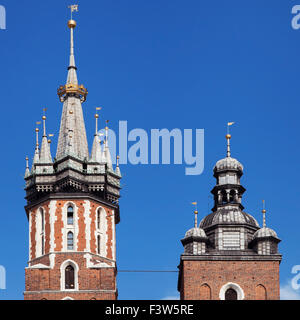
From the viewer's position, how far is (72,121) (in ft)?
357

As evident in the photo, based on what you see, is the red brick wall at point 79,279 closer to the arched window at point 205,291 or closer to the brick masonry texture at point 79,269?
the brick masonry texture at point 79,269

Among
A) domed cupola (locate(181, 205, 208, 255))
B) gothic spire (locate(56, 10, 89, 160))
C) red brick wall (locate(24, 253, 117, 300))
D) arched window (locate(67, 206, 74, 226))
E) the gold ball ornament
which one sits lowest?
red brick wall (locate(24, 253, 117, 300))

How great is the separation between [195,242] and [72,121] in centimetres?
1578

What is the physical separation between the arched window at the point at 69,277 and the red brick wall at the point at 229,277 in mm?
8860

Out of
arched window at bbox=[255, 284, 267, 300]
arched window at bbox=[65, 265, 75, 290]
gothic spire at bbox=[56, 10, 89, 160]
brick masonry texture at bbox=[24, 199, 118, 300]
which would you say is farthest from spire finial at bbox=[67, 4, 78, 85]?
arched window at bbox=[255, 284, 267, 300]

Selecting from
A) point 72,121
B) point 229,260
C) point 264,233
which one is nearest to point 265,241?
point 264,233

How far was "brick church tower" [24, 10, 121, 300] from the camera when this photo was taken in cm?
10000

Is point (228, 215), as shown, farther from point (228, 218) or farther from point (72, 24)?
point (72, 24)

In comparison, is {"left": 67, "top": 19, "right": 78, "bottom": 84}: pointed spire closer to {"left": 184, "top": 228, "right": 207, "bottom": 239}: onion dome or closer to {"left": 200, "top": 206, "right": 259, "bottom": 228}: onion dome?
{"left": 200, "top": 206, "right": 259, "bottom": 228}: onion dome
